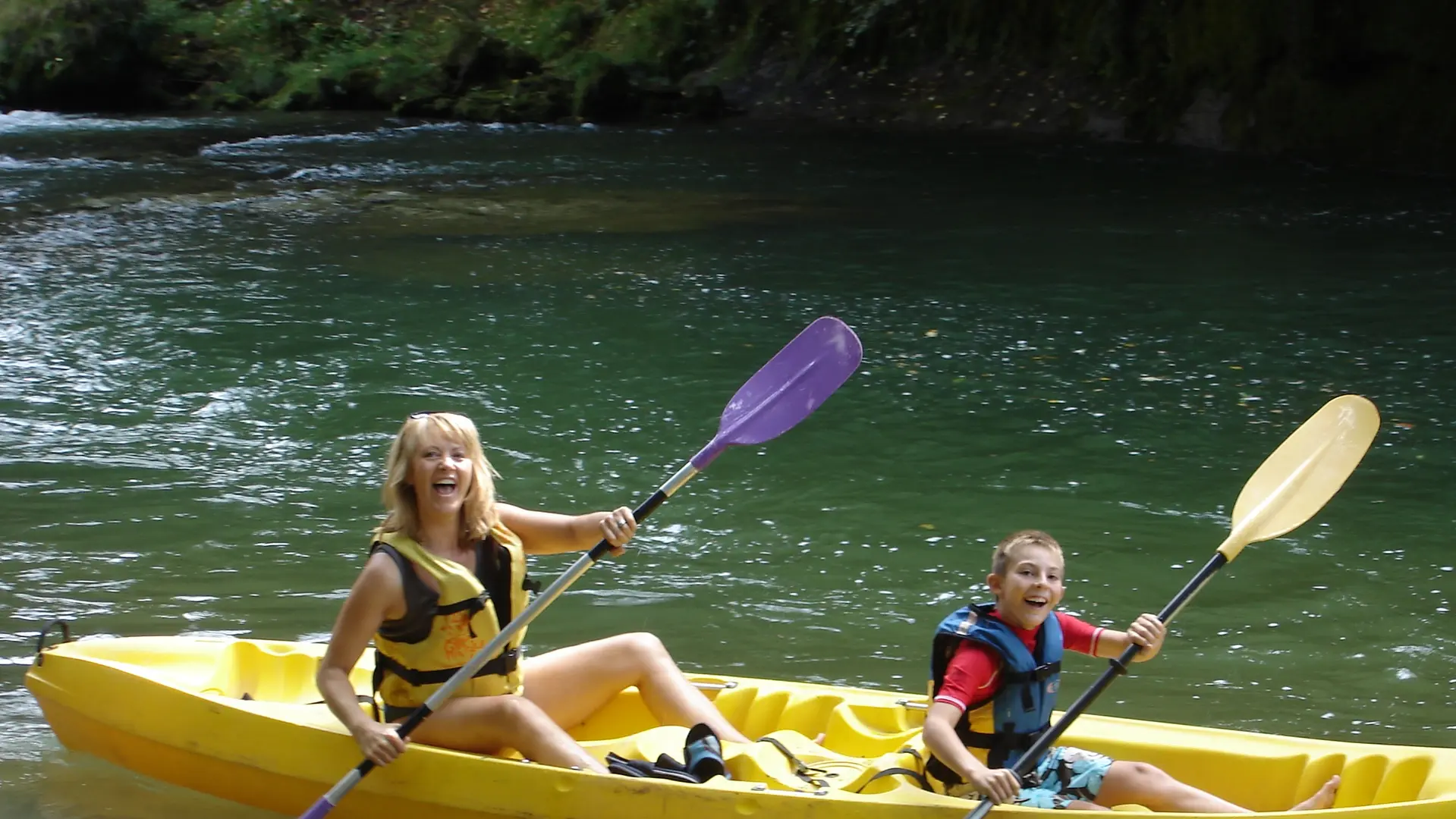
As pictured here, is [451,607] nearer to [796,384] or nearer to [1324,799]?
[796,384]

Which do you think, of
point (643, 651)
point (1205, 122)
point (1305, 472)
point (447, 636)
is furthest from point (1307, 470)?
point (1205, 122)

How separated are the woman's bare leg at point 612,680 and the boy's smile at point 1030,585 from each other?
76 cm

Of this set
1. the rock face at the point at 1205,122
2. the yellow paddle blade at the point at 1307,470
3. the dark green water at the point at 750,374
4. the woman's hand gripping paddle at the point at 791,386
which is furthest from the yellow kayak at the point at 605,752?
the rock face at the point at 1205,122

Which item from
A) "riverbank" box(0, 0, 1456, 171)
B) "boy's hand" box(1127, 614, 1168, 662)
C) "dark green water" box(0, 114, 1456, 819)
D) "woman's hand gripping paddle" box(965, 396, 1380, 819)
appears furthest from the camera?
"riverbank" box(0, 0, 1456, 171)

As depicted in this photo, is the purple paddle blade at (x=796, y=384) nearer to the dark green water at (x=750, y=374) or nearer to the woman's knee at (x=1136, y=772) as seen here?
the dark green water at (x=750, y=374)

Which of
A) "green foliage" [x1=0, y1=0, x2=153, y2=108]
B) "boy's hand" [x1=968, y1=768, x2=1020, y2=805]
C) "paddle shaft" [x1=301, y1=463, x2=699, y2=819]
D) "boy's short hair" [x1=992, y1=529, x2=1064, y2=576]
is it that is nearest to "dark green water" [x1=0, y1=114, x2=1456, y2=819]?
"paddle shaft" [x1=301, y1=463, x2=699, y2=819]

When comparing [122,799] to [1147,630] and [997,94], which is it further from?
[997,94]

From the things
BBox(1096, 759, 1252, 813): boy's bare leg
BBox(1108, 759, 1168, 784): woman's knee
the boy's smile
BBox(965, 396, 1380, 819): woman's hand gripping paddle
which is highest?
BBox(965, 396, 1380, 819): woman's hand gripping paddle

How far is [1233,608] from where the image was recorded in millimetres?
5195

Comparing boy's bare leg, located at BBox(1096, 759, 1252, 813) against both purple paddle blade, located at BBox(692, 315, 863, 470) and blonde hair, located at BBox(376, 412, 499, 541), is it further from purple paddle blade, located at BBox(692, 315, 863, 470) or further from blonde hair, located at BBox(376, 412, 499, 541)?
blonde hair, located at BBox(376, 412, 499, 541)

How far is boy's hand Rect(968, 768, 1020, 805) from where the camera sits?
A: 119 inches

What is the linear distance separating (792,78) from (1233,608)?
13842mm

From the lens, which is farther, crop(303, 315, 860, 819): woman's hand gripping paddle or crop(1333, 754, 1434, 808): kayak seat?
crop(303, 315, 860, 819): woman's hand gripping paddle

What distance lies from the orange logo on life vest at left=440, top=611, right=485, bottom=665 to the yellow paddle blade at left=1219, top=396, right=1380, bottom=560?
5.45ft
